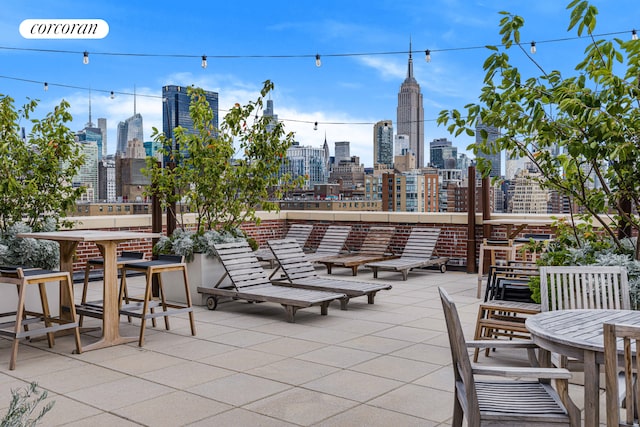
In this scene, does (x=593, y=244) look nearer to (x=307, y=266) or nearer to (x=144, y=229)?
(x=307, y=266)

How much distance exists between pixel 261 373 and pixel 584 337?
2.66 m

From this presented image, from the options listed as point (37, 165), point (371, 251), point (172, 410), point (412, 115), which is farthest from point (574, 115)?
point (412, 115)

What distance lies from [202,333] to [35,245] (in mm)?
2134

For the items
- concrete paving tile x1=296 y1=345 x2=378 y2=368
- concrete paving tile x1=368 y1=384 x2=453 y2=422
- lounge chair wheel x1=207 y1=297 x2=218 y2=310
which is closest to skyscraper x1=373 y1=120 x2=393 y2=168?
lounge chair wheel x1=207 y1=297 x2=218 y2=310

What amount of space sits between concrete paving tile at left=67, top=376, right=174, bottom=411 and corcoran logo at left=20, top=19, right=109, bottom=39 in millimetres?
4755

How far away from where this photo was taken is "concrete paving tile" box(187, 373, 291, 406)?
4570mm

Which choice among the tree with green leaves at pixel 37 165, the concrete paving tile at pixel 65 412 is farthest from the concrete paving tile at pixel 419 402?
the tree with green leaves at pixel 37 165

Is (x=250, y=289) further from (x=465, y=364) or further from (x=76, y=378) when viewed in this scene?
(x=465, y=364)

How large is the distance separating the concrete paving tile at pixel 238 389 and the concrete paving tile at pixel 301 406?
111mm

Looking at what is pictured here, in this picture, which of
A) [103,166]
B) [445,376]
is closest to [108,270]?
[445,376]

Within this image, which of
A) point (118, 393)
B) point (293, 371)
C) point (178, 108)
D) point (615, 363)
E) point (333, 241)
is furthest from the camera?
point (333, 241)

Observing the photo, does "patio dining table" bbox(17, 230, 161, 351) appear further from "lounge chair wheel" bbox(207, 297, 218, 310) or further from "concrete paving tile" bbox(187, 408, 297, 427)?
"concrete paving tile" bbox(187, 408, 297, 427)

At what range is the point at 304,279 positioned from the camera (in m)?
8.76

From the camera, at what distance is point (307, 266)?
355 inches
